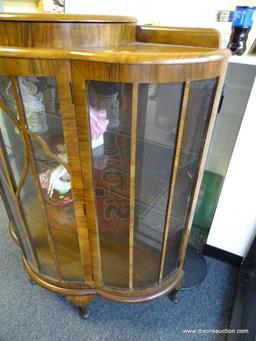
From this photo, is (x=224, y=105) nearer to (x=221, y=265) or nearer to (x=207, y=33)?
(x=207, y=33)

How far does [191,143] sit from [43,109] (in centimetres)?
39

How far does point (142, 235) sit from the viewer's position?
803mm

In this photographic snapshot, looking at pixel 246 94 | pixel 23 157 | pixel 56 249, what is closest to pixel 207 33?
pixel 246 94

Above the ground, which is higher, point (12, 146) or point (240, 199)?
point (12, 146)

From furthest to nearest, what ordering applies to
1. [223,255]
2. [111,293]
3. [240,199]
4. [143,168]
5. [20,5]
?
1. [20,5]
2. [223,255]
3. [240,199]
4. [111,293]
5. [143,168]

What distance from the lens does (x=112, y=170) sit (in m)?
0.68

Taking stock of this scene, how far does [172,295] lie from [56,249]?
1.88 feet

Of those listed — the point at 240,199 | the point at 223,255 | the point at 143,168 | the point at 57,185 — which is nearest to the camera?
the point at 143,168

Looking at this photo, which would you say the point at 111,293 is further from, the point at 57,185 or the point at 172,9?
the point at 172,9

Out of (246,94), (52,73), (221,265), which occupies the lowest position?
Answer: (221,265)

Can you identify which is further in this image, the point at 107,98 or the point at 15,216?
the point at 15,216

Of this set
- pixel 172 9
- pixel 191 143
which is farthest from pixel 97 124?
pixel 172 9

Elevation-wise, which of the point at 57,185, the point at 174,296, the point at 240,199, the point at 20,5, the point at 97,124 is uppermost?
the point at 20,5

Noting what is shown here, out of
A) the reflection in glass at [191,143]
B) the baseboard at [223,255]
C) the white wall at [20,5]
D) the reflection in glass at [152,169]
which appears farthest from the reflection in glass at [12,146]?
the white wall at [20,5]
